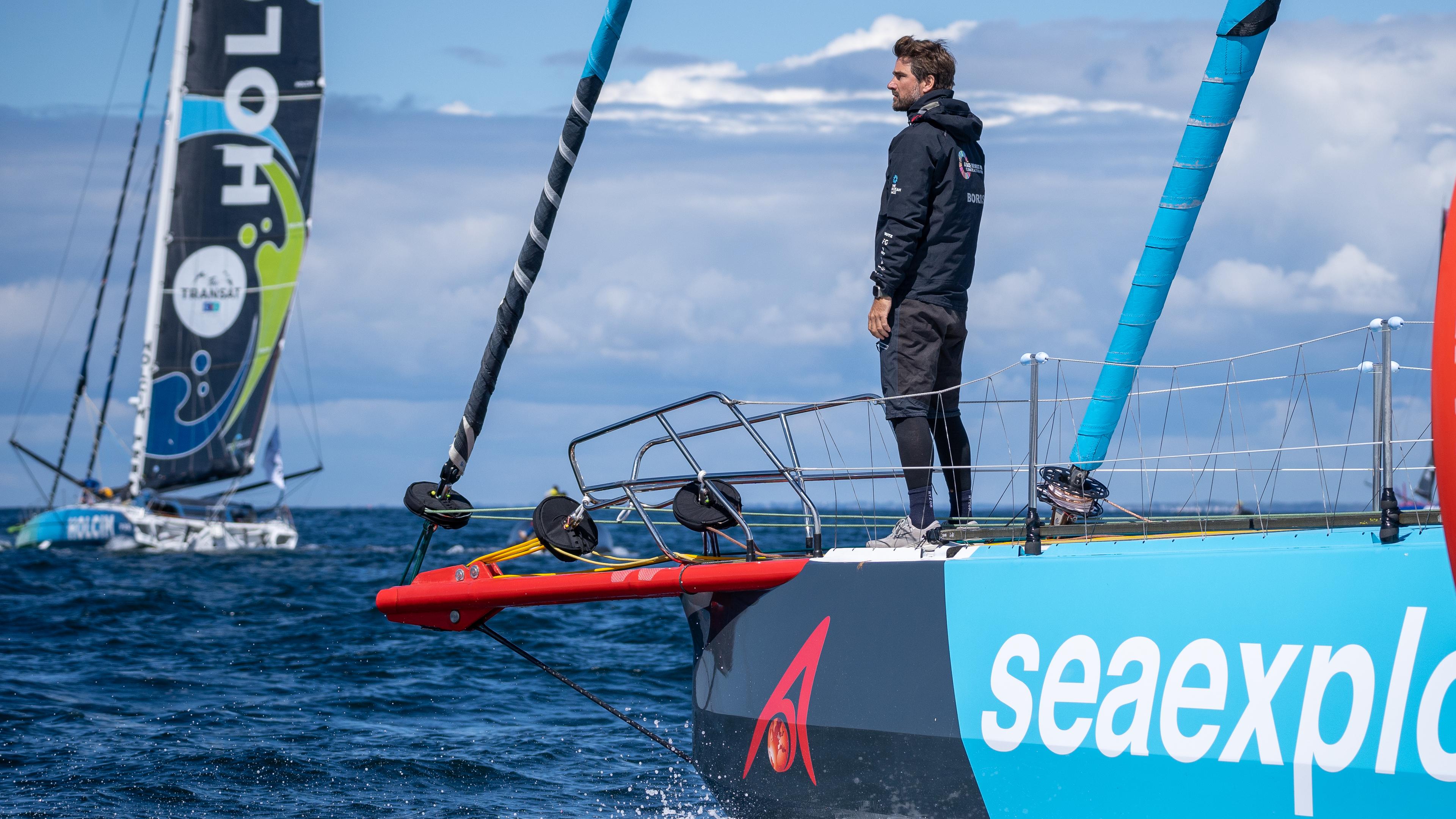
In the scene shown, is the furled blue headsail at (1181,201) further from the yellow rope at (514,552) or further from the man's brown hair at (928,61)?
the yellow rope at (514,552)

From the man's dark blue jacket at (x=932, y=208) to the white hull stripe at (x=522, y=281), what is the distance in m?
1.34

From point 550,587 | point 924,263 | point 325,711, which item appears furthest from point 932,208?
point 325,711

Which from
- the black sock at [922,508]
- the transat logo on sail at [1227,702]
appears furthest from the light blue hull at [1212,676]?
the black sock at [922,508]

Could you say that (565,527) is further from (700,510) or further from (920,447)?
(920,447)

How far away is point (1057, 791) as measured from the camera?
139 inches

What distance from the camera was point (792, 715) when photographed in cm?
434

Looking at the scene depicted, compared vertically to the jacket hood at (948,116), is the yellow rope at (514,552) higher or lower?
lower

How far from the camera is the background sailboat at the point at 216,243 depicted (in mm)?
25719

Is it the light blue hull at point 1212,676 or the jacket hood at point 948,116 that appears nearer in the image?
the light blue hull at point 1212,676

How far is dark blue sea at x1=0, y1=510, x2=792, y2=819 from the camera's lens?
5746 mm

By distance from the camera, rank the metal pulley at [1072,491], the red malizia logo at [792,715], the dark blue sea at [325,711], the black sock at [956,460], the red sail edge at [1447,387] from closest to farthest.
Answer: the red sail edge at [1447,387] → the red malizia logo at [792,715] → the metal pulley at [1072,491] → the black sock at [956,460] → the dark blue sea at [325,711]

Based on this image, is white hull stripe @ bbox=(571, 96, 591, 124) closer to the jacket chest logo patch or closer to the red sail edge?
the jacket chest logo patch

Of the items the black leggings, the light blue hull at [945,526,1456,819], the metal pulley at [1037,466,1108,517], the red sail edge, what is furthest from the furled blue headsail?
the red sail edge

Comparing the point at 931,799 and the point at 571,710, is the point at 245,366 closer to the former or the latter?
the point at 571,710
